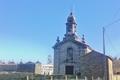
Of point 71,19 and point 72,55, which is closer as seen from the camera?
point 72,55

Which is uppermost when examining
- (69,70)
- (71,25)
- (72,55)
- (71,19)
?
(71,19)

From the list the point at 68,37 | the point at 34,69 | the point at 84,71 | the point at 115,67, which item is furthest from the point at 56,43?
the point at 34,69

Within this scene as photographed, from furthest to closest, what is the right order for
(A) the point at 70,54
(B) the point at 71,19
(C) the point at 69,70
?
(B) the point at 71,19 < (A) the point at 70,54 < (C) the point at 69,70

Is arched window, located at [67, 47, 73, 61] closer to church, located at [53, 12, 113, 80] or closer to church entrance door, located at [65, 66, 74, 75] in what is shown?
church, located at [53, 12, 113, 80]

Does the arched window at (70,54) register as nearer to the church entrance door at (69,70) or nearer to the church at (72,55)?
the church at (72,55)

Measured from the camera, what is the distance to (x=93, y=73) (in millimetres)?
59469

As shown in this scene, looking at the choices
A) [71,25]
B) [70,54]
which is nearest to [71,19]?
[71,25]

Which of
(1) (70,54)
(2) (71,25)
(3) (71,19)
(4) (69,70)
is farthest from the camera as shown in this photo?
(3) (71,19)

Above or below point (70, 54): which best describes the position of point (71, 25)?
above

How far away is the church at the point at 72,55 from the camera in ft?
200

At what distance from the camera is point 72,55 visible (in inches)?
2517

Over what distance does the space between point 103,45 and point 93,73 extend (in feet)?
53.0

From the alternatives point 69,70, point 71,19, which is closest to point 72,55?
point 69,70

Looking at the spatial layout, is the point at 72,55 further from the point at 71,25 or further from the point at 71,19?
the point at 71,19
